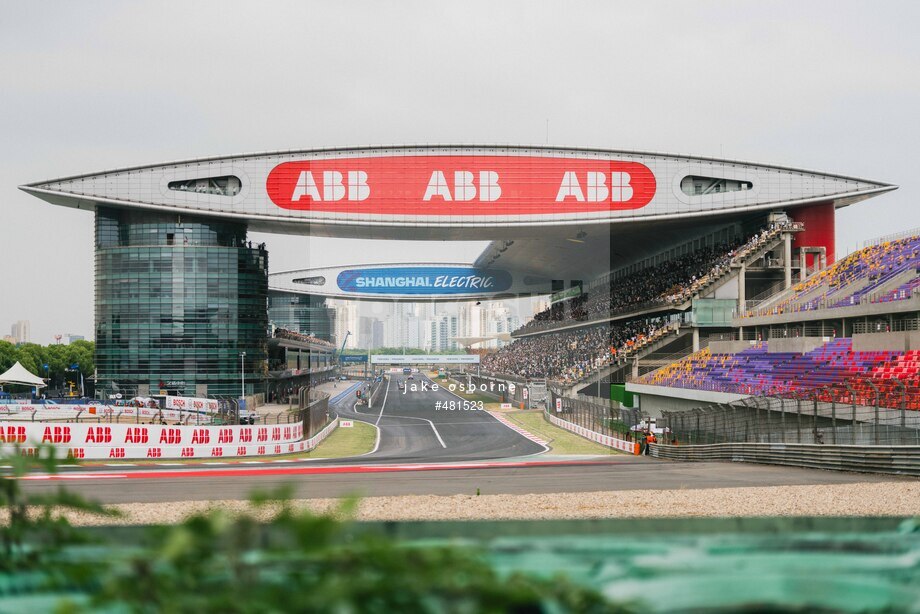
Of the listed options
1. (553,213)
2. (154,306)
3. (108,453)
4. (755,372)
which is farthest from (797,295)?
(154,306)

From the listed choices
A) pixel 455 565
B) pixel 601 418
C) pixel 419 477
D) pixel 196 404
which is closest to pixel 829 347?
pixel 601 418

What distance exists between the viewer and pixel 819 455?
20.5 metres

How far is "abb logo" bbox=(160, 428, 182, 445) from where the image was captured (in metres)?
27.7

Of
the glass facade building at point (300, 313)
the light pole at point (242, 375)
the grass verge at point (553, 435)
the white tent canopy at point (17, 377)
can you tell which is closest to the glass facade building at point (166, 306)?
the light pole at point (242, 375)

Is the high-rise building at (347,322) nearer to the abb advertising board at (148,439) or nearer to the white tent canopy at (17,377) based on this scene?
the white tent canopy at (17,377)

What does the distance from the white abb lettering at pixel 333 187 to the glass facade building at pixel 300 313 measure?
4152 cm

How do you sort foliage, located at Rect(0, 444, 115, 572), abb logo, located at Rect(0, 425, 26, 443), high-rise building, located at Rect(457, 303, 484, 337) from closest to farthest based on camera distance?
foliage, located at Rect(0, 444, 115, 572) → abb logo, located at Rect(0, 425, 26, 443) → high-rise building, located at Rect(457, 303, 484, 337)

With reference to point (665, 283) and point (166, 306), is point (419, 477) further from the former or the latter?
point (665, 283)

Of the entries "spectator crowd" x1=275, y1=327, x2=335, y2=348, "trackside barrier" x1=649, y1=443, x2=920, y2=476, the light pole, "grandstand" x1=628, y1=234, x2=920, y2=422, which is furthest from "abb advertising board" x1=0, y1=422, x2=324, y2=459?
"spectator crowd" x1=275, y1=327, x2=335, y2=348

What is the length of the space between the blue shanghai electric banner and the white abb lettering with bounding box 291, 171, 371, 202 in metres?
21.6

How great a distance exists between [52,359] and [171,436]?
82318mm

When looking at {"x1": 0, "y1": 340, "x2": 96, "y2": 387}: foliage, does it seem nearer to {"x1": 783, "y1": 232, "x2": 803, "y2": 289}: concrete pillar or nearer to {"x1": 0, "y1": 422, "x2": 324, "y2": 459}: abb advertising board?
{"x1": 0, "y1": 422, "x2": 324, "y2": 459}: abb advertising board

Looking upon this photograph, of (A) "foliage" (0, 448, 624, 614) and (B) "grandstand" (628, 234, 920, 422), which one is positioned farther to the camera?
(B) "grandstand" (628, 234, 920, 422)

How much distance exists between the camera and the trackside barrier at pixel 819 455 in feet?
58.2
